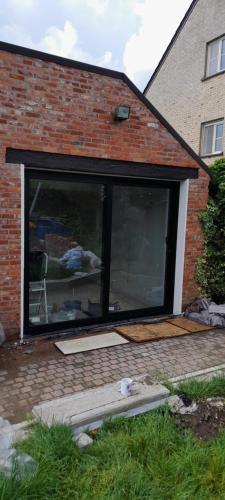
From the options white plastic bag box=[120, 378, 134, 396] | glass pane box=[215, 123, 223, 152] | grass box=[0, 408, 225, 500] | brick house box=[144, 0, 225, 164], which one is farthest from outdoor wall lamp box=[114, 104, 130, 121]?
glass pane box=[215, 123, 223, 152]

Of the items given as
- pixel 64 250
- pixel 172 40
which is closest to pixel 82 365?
pixel 64 250

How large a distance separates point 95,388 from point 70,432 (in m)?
0.91

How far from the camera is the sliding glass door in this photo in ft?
15.3

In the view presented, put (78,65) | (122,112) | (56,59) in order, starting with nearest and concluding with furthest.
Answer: (56,59) → (78,65) → (122,112)

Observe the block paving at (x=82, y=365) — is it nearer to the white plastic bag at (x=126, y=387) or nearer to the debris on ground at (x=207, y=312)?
the white plastic bag at (x=126, y=387)

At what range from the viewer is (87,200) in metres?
4.93

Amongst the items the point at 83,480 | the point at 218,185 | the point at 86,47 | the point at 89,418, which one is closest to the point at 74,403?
the point at 89,418

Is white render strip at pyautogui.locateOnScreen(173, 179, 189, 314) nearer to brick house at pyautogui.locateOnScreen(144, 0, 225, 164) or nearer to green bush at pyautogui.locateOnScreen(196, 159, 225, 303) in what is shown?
green bush at pyautogui.locateOnScreen(196, 159, 225, 303)

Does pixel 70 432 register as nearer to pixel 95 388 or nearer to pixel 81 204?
pixel 95 388

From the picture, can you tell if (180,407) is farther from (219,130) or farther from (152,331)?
(219,130)

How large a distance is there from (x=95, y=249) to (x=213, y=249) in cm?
210

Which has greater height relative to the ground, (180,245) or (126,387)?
(180,245)

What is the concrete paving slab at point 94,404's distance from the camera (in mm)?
2711

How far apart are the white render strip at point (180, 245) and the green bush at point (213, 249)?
1.04ft
